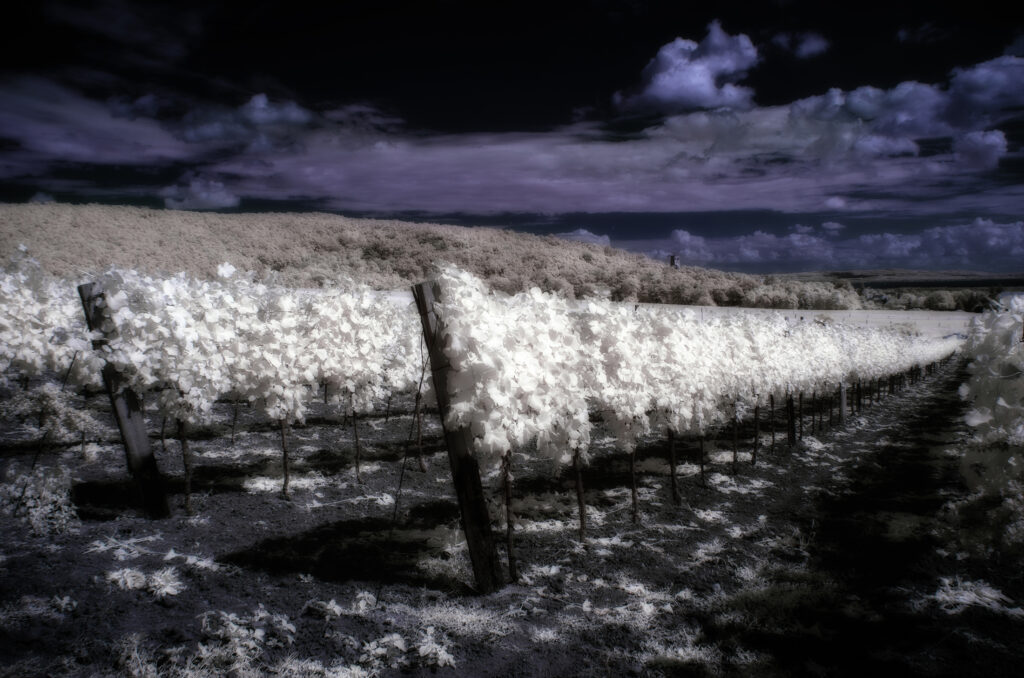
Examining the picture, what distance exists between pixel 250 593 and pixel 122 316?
4037mm

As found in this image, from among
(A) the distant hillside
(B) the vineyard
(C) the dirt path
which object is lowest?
(C) the dirt path

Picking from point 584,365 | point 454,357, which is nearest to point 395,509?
point 454,357

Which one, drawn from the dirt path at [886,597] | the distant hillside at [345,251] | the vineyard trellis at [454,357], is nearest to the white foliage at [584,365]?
the vineyard trellis at [454,357]

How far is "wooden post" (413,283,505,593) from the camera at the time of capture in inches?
217

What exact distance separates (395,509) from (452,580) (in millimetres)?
1305

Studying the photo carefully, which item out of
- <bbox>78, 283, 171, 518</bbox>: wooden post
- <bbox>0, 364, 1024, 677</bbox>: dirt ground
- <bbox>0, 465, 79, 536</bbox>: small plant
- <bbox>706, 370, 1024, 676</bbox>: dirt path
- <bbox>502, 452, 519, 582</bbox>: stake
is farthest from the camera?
<bbox>78, 283, 171, 518</bbox>: wooden post

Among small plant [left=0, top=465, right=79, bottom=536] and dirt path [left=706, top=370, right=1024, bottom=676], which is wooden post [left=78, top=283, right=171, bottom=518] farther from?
dirt path [left=706, top=370, right=1024, bottom=676]

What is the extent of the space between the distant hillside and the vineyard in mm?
35252

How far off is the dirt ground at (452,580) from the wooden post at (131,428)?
0.40m

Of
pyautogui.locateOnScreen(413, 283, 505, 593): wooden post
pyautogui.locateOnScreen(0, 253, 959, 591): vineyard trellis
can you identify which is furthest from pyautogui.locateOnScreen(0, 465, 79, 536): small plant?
pyautogui.locateOnScreen(413, 283, 505, 593): wooden post

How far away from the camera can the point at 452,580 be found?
661 cm

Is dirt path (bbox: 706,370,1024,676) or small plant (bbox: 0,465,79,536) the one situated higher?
small plant (bbox: 0,465,79,536)

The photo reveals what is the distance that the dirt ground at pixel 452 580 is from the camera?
4914mm

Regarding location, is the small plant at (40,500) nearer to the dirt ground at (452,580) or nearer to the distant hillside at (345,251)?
the dirt ground at (452,580)
